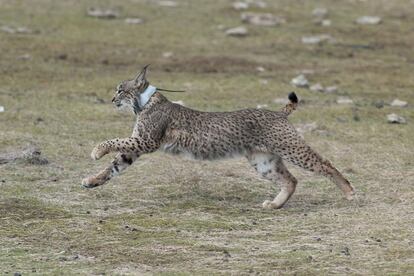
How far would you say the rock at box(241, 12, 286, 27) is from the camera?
27.1 metres

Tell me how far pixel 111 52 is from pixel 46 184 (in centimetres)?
1078

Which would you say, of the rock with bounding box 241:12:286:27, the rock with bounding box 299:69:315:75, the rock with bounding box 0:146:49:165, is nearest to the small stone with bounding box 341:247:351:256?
the rock with bounding box 0:146:49:165

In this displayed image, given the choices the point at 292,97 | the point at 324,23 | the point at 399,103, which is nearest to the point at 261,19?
the point at 324,23

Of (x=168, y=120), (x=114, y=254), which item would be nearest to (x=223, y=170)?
(x=168, y=120)

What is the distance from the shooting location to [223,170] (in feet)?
46.4

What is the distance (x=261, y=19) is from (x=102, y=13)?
3.97 metres

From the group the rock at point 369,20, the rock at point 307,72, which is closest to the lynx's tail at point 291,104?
the rock at point 307,72

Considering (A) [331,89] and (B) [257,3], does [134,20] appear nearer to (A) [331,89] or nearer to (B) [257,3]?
(B) [257,3]

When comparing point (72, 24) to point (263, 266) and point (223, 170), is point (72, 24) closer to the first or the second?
point (223, 170)

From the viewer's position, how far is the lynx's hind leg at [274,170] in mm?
12664

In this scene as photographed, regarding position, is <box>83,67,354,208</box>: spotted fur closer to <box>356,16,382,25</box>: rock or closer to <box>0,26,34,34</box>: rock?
<box>0,26,34,34</box>: rock

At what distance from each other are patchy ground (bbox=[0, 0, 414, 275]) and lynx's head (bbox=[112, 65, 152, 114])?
916 mm

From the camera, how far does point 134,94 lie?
43.5 feet

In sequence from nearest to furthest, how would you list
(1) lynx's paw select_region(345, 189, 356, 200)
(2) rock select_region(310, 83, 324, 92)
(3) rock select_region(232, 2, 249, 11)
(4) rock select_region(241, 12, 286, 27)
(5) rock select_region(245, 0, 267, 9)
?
(1) lynx's paw select_region(345, 189, 356, 200)
(2) rock select_region(310, 83, 324, 92)
(4) rock select_region(241, 12, 286, 27)
(3) rock select_region(232, 2, 249, 11)
(5) rock select_region(245, 0, 267, 9)
